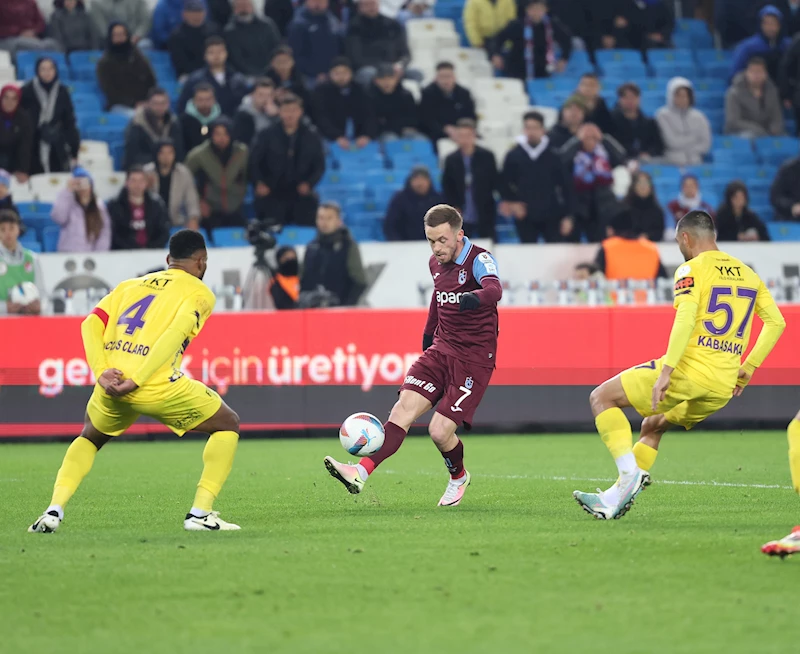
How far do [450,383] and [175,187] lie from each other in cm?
987

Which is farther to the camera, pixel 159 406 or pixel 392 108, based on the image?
pixel 392 108

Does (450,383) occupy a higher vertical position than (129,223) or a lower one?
higher

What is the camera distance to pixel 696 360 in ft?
27.5

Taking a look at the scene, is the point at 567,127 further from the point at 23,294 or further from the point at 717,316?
the point at 717,316

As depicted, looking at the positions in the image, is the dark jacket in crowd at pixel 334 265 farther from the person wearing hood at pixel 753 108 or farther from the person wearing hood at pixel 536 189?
the person wearing hood at pixel 753 108

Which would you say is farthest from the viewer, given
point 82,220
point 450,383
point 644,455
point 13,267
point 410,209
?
point 410,209

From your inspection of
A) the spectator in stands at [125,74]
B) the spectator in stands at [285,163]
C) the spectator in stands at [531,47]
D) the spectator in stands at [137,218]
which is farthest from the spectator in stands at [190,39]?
the spectator in stands at [531,47]

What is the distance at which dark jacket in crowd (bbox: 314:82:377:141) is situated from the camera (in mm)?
20484

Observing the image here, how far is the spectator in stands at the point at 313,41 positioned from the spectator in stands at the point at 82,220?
16.5 ft

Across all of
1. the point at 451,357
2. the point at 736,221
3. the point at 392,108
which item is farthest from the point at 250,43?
the point at 451,357

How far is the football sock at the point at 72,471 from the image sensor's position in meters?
8.08

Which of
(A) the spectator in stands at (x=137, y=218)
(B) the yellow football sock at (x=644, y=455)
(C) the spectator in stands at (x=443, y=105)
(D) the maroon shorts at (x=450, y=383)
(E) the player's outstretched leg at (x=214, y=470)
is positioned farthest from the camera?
(C) the spectator in stands at (x=443, y=105)

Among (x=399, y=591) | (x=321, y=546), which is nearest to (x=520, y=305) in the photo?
(x=321, y=546)

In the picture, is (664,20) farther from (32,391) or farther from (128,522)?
(128,522)
